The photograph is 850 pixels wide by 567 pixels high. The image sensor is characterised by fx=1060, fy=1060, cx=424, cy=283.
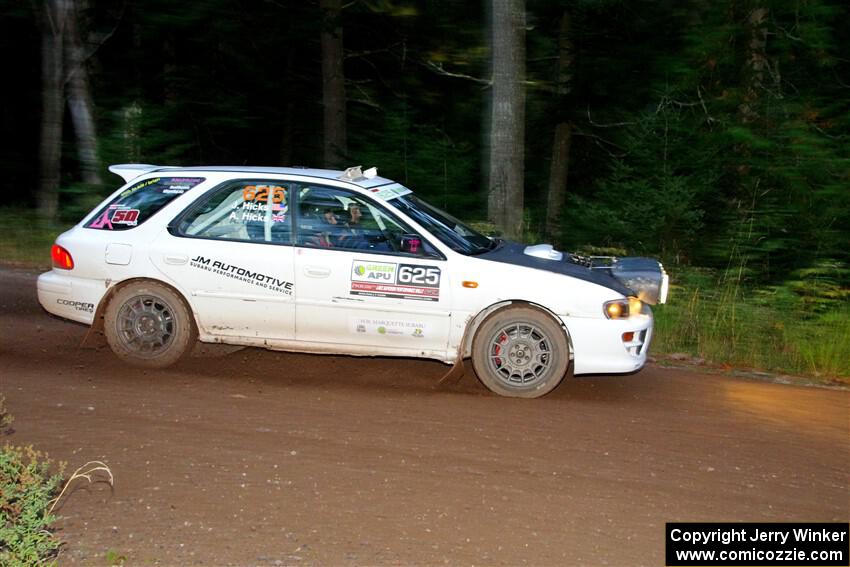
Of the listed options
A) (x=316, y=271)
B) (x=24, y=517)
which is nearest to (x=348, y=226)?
(x=316, y=271)

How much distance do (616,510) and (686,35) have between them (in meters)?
15.0

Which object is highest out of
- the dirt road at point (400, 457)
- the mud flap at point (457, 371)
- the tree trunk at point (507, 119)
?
the tree trunk at point (507, 119)

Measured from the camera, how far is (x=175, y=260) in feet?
28.1

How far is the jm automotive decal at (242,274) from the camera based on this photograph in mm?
8422

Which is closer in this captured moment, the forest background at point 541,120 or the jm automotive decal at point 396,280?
the jm automotive decal at point 396,280

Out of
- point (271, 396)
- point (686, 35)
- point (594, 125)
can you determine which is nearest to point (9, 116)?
point (594, 125)

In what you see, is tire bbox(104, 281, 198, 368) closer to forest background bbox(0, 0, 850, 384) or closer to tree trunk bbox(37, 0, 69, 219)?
forest background bbox(0, 0, 850, 384)

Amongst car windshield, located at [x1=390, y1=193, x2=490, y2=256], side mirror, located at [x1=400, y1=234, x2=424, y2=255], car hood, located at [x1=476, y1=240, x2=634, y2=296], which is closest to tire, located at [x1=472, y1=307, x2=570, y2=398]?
car hood, located at [x1=476, y1=240, x2=634, y2=296]

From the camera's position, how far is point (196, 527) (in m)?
5.51

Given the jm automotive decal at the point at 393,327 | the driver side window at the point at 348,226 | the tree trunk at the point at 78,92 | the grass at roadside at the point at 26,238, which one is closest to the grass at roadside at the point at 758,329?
the jm automotive decal at the point at 393,327

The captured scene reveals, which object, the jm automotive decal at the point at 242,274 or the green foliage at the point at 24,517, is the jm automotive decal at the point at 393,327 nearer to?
the jm automotive decal at the point at 242,274

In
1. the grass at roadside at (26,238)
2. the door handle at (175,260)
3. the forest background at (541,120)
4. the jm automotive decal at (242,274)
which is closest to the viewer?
the jm automotive decal at (242,274)

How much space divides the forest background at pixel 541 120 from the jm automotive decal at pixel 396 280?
123 inches

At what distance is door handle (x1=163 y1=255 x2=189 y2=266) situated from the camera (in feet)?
28.1
